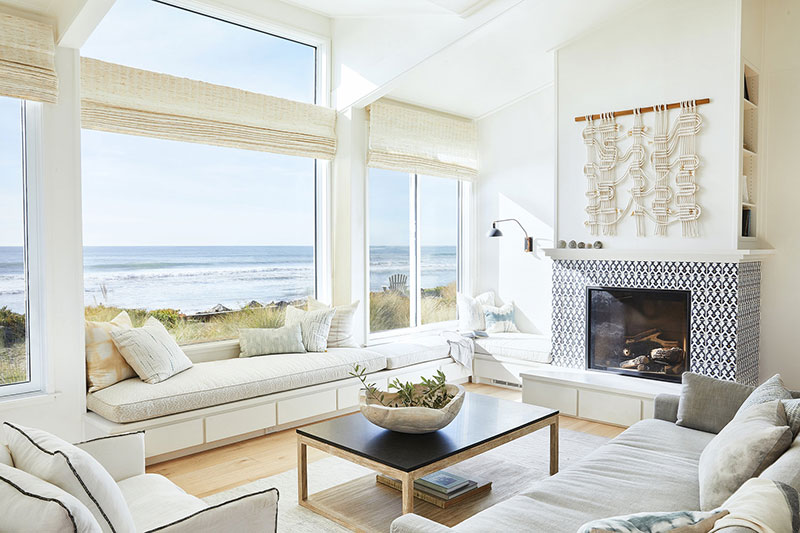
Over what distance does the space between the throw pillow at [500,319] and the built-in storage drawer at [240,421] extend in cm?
272

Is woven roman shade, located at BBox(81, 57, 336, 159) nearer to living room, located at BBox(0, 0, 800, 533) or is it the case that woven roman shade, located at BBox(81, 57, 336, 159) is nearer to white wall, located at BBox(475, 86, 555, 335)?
living room, located at BBox(0, 0, 800, 533)

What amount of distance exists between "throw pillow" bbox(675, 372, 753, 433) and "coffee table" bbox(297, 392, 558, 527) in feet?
2.22

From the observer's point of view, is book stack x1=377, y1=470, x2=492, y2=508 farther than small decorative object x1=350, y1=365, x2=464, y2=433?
Yes

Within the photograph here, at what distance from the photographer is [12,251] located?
3506 millimetres

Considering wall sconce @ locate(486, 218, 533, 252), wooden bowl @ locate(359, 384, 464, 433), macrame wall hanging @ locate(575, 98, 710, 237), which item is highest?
macrame wall hanging @ locate(575, 98, 710, 237)

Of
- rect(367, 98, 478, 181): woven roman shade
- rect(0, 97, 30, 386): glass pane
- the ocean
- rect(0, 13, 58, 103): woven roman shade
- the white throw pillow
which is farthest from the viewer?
the white throw pillow

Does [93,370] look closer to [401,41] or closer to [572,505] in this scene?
[572,505]

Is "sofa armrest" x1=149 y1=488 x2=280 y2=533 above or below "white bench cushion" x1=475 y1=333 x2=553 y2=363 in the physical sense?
above

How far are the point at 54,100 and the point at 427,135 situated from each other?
11.1 ft

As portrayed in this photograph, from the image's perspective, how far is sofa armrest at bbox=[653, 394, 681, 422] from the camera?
321cm

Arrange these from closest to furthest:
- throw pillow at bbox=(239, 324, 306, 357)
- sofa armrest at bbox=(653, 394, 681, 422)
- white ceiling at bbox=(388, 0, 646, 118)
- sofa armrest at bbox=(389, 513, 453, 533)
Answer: sofa armrest at bbox=(389, 513, 453, 533) < sofa armrest at bbox=(653, 394, 681, 422) < white ceiling at bbox=(388, 0, 646, 118) < throw pillow at bbox=(239, 324, 306, 357)

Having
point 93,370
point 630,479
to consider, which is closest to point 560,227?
point 630,479

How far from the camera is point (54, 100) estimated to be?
11.4 feet

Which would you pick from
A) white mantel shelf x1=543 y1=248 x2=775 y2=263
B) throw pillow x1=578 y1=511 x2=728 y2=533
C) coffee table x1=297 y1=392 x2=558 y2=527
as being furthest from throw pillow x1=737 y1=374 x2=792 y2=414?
white mantel shelf x1=543 y1=248 x2=775 y2=263
